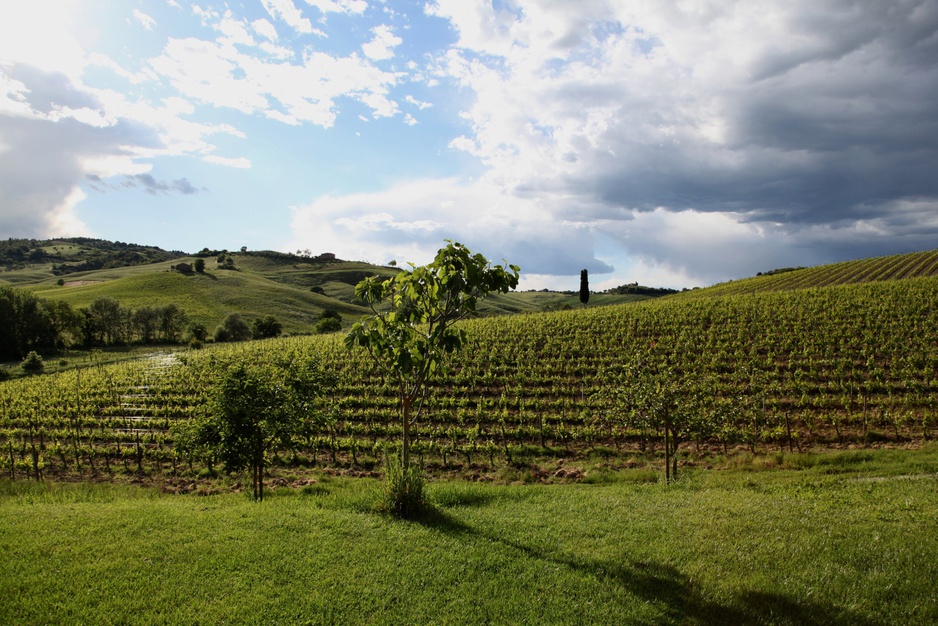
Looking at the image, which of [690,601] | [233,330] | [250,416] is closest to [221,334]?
[233,330]

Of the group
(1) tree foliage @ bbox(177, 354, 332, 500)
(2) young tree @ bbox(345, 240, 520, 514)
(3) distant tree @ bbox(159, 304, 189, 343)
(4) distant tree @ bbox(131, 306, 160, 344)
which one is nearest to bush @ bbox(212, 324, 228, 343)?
(3) distant tree @ bbox(159, 304, 189, 343)

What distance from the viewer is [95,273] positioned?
535 ft

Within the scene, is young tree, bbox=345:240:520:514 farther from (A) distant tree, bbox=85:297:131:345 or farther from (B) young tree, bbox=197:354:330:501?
(A) distant tree, bbox=85:297:131:345

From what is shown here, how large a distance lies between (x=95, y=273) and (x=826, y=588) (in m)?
202

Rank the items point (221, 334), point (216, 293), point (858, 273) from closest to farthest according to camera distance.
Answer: point (858, 273) < point (221, 334) < point (216, 293)

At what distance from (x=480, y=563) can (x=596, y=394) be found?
16884 millimetres

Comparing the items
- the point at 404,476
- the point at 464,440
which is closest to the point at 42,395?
the point at 464,440

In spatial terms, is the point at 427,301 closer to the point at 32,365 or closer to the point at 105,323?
the point at 32,365

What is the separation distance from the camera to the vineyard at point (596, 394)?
21.7 m

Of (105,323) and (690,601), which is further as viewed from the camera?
(105,323)

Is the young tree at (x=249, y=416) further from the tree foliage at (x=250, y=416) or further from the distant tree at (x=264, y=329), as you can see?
the distant tree at (x=264, y=329)

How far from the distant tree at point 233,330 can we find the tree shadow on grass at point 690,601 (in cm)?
9178

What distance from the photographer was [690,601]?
629cm

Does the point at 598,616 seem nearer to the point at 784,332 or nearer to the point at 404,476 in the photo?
the point at 404,476
